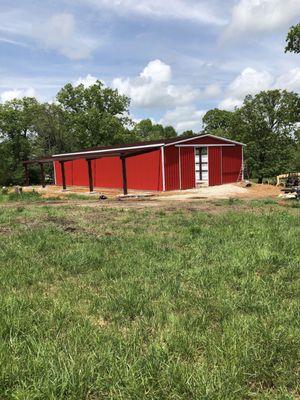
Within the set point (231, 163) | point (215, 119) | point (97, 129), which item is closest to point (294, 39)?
point (231, 163)

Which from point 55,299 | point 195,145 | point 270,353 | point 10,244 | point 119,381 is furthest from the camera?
point 195,145

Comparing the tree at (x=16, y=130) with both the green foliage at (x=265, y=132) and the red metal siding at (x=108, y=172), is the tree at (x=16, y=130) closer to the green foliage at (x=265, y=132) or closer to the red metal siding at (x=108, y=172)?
the red metal siding at (x=108, y=172)

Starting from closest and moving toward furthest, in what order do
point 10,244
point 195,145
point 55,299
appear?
point 55,299 < point 10,244 < point 195,145

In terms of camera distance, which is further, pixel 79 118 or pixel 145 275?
pixel 79 118

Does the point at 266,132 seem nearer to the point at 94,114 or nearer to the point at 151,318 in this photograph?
the point at 94,114

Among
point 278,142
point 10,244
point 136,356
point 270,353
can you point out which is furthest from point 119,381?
point 278,142

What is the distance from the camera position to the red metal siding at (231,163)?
28953 millimetres

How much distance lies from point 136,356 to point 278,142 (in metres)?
39.4

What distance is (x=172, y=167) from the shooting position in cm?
2545

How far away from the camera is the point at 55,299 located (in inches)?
182

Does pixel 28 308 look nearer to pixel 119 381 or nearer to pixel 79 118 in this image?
pixel 119 381


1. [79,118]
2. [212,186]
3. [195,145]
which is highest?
[79,118]

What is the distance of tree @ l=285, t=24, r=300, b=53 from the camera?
24.5 meters

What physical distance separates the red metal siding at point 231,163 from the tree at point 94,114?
26.4m
